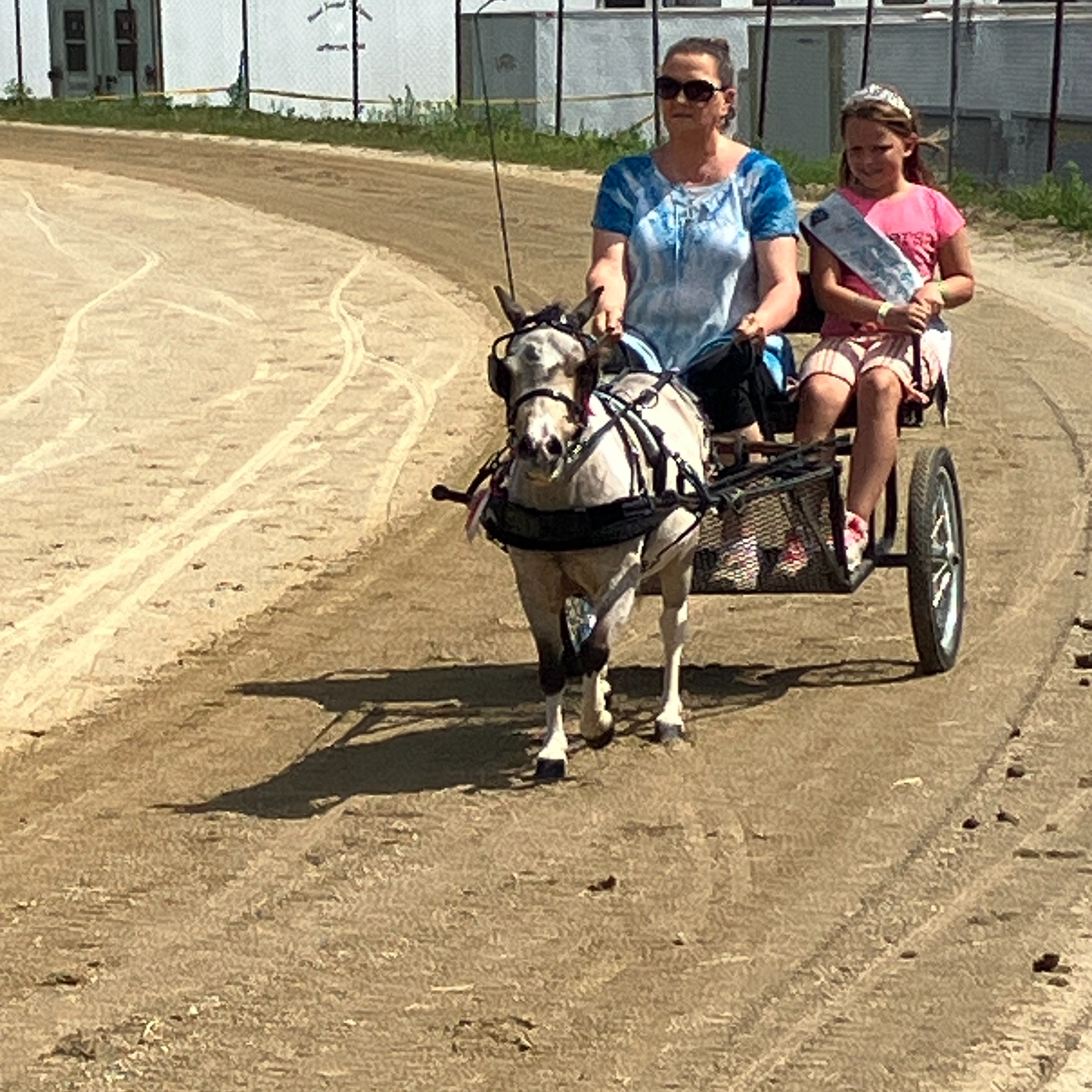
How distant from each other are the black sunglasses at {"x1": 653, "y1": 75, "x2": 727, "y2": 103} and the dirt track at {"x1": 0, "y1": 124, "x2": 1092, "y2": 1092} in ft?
6.73

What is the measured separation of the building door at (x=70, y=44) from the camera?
43.0m

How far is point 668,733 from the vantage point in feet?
28.3

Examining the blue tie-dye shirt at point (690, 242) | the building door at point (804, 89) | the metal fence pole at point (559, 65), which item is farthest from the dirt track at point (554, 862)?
the building door at point (804, 89)

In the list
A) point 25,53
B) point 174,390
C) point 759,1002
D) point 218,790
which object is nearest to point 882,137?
point 218,790

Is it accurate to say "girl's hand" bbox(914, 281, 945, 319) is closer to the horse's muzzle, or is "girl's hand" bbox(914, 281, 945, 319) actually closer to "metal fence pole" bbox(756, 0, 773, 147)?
the horse's muzzle

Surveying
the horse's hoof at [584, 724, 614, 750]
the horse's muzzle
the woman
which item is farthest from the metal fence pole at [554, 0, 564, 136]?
the horse's muzzle

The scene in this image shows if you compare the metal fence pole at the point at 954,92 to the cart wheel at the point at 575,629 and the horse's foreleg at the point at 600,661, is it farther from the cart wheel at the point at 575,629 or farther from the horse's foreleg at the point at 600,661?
the horse's foreleg at the point at 600,661

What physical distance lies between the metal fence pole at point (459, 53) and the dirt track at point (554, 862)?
27.8 meters

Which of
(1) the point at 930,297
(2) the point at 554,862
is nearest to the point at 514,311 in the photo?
(2) the point at 554,862

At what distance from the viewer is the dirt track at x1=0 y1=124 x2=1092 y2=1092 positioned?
5.96 metres

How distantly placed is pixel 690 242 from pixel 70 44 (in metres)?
35.9

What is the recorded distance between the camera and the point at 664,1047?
233 inches

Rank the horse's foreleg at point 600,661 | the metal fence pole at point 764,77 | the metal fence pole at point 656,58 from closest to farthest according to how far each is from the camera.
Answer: the horse's foreleg at point 600,661
the metal fence pole at point 764,77
the metal fence pole at point 656,58

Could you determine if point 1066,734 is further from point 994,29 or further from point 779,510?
point 994,29
